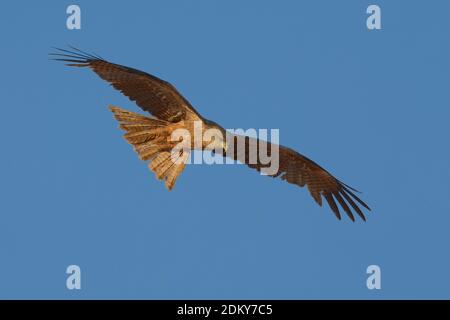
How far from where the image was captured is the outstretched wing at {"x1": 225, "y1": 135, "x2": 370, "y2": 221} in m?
17.2

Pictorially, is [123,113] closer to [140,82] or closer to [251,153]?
[140,82]

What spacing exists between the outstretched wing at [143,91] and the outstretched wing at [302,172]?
3.68 feet

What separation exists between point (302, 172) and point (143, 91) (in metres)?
2.89

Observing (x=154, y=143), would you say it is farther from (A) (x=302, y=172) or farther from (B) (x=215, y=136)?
(A) (x=302, y=172)

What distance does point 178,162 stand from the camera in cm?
1678

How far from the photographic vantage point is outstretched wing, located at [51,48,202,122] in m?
16.2

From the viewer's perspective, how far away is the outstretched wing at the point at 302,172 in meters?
17.2

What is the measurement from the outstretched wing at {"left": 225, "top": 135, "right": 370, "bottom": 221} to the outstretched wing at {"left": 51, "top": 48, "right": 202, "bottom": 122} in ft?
3.68

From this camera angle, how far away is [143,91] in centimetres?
1642

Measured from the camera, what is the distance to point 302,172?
17.8 meters
